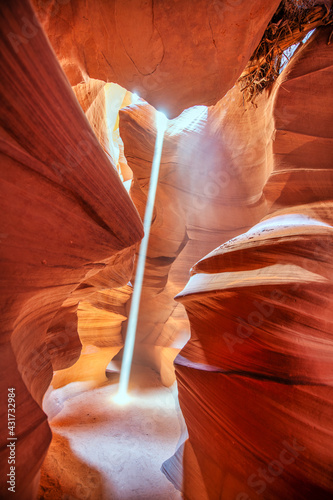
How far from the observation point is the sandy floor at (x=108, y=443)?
366 centimetres

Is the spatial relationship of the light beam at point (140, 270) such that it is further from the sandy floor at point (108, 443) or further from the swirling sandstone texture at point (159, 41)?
the swirling sandstone texture at point (159, 41)

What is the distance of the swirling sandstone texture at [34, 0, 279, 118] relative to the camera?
2.65 metres

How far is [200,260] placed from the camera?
3.80m

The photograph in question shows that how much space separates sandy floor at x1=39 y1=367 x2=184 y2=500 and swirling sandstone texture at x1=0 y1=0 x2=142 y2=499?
224cm

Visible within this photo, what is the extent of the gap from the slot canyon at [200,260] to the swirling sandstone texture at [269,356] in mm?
20

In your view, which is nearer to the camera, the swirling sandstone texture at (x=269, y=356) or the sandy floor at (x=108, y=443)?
the swirling sandstone texture at (x=269, y=356)

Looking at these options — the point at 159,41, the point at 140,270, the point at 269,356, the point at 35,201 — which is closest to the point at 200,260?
the point at 269,356

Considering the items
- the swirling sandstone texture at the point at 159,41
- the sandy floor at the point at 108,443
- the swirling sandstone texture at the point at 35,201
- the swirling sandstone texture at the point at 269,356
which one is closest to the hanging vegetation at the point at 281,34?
the swirling sandstone texture at the point at 269,356

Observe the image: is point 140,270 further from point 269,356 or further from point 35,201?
point 35,201

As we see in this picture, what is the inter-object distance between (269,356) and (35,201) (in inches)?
114

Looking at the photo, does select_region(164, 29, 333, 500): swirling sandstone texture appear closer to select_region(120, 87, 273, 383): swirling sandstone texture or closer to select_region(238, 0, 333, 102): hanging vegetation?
select_region(238, 0, 333, 102): hanging vegetation

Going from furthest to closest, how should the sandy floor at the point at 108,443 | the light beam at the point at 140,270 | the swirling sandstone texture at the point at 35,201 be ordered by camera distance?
the light beam at the point at 140,270
the sandy floor at the point at 108,443
the swirling sandstone texture at the point at 35,201

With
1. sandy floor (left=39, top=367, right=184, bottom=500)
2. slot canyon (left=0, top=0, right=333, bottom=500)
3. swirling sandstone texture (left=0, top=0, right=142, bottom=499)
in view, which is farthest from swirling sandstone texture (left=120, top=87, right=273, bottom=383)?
swirling sandstone texture (left=0, top=0, right=142, bottom=499)

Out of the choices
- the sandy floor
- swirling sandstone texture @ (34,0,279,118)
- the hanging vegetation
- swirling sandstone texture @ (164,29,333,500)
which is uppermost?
the hanging vegetation
